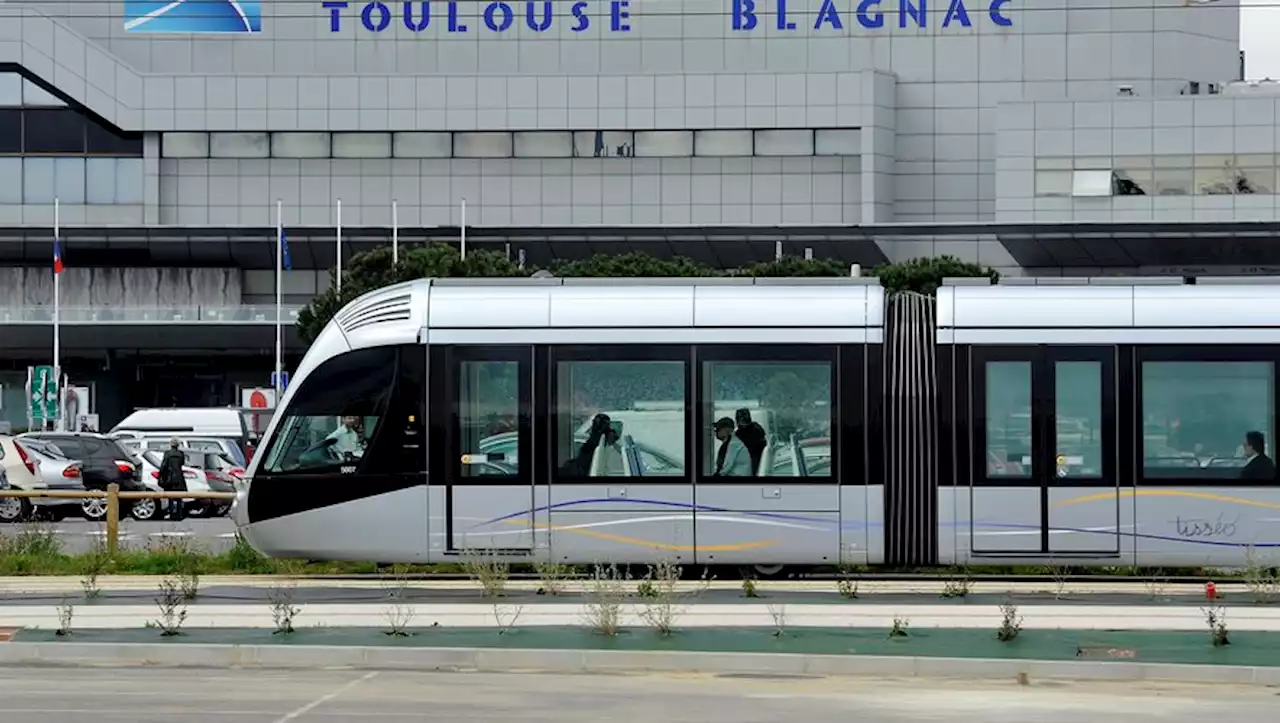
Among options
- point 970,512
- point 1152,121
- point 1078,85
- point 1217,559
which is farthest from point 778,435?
point 1078,85

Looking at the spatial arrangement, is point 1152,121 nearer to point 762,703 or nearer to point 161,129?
point 161,129

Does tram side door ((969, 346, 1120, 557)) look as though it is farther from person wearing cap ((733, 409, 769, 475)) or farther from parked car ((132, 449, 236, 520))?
parked car ((132, 449, 236, 520))

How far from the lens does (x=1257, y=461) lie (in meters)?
22.2

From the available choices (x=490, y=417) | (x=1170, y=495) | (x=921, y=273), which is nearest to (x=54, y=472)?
(x=490, y=417)

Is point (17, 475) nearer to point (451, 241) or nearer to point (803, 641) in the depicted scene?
point (803, 641)

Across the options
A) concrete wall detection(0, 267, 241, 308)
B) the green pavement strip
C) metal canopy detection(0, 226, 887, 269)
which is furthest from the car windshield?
concrete wall detection(0, 267, 241, 308)

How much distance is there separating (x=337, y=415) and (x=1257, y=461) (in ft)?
30.9

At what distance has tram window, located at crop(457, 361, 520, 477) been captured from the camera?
22.3 m

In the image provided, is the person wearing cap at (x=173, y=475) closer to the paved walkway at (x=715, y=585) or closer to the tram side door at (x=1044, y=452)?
the paved walkway at (x=715, y=585)

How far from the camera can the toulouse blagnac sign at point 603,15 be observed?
8906cm

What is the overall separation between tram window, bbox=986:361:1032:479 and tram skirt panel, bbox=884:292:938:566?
571 millimetres

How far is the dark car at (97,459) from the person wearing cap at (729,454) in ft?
66.9

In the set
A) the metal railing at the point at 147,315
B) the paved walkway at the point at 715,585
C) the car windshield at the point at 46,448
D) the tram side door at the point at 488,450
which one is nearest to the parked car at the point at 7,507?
the car windshield at the point at 46,448

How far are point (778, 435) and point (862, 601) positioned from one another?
287 centimetres
